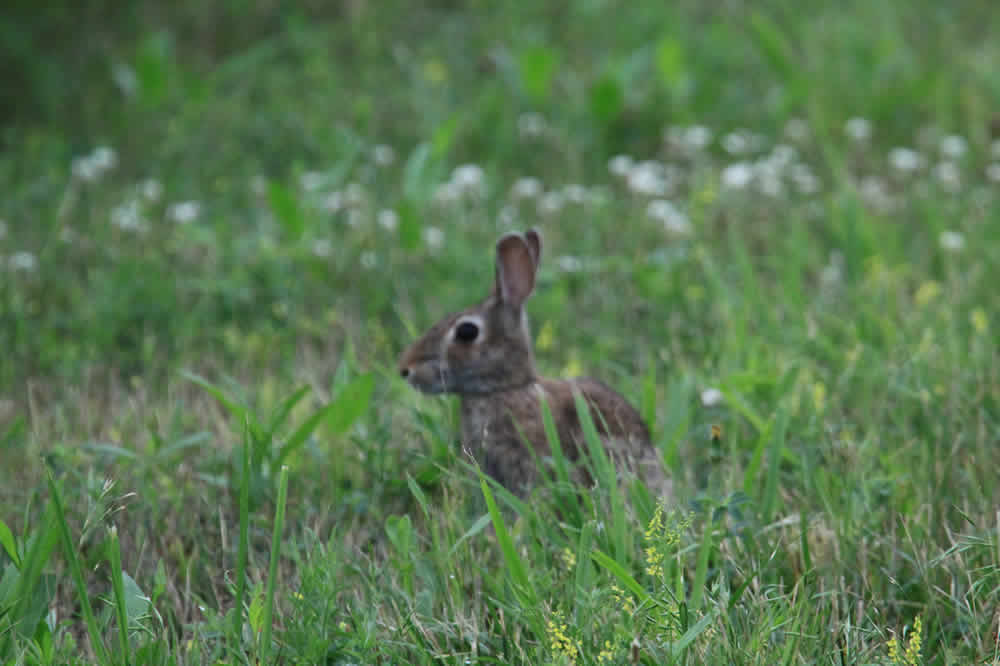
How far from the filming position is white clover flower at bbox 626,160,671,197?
6.57 m

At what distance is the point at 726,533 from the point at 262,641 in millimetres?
1294

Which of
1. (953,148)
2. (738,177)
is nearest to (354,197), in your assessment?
(738,177)

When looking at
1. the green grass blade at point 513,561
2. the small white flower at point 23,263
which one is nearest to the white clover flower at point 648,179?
the small white flower at point 23,263

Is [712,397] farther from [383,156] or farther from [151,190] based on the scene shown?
[151,190]

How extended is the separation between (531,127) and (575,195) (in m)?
1.19

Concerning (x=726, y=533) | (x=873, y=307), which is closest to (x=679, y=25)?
(x=873, y=307)

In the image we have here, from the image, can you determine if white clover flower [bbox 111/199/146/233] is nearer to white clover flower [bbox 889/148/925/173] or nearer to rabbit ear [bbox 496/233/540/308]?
rabbit ear [bbox 496/233/540/308]

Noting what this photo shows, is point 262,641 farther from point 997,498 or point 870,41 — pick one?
point 870,41

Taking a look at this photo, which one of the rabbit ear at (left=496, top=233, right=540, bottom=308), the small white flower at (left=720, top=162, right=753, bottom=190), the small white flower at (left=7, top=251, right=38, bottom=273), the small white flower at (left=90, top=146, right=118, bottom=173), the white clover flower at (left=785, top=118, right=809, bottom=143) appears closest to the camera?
the rabbit ear at (left=496, top=233, right=540, bottom=308)

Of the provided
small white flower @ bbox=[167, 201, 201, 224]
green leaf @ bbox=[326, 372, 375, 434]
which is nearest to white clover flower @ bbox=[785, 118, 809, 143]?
small white flower @ bbox=[167, 201, 201, 224]

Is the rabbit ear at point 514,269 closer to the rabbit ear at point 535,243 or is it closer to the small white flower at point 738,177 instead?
the rabbit ear at point 535,243

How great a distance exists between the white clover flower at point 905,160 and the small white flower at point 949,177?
15 cm

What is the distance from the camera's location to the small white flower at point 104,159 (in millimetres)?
7316

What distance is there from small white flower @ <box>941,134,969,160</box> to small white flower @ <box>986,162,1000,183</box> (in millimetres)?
186
